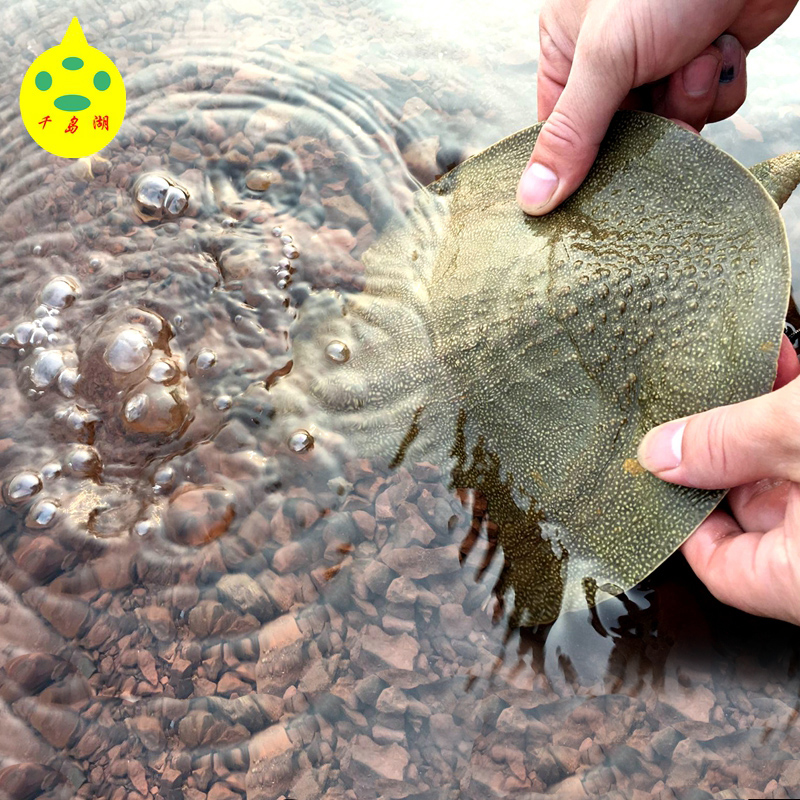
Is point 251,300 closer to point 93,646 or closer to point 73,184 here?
point 73,184

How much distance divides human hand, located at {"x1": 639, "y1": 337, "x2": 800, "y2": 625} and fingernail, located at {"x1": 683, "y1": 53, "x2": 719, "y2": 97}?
1.27 meters

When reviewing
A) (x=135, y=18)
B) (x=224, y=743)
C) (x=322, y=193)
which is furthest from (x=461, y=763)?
(x=135, y=18)

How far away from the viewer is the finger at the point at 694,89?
247 cm

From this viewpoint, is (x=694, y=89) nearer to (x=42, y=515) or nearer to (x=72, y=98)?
(x=72, y=98)

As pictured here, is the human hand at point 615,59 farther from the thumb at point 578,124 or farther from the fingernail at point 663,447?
the fingernail at point 663,447

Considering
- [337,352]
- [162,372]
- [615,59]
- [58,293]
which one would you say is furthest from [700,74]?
[58,293]

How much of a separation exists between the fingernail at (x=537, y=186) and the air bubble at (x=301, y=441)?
3.61ft

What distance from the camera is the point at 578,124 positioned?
220 cm

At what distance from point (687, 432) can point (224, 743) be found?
1607mm

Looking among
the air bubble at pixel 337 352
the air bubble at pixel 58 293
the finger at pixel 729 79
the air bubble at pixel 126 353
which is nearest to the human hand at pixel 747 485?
the air bubble at pixel 337 352

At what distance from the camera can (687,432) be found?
1.89 metres

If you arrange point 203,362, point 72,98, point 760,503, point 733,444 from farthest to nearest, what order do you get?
point 72,98 < point 203,362 < point 760,503 < point 733,444

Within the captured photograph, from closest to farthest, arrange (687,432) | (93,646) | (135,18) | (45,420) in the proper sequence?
(687,432)
(93,646)
(45,420)
(135,18)

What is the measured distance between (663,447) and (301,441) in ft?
3.88
